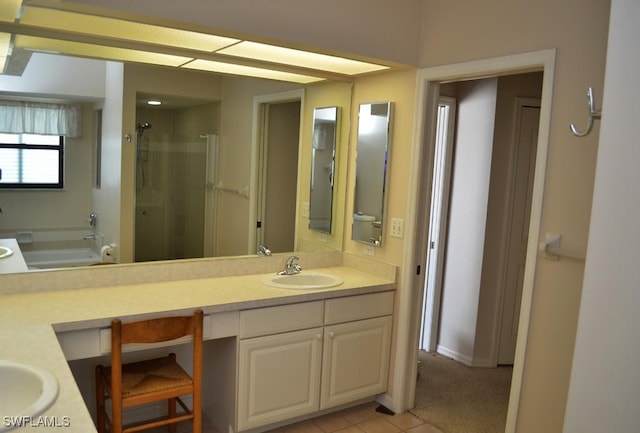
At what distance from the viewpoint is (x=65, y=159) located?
262cm

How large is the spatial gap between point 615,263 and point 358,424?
6.39 feet

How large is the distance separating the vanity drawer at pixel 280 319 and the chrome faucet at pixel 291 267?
40 cm

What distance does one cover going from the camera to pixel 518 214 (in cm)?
399

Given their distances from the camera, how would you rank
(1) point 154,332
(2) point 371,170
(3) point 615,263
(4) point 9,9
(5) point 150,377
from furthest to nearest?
(2) point 371,170 → (5) point 150,377 → (1) point 154,332 → (4) point 9,9 → (3) point 615,263

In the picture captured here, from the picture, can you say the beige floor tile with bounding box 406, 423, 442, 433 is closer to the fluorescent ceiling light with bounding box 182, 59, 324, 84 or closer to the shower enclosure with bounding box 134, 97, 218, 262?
the shower enclosure with bounding box 134, 97, 218, 262

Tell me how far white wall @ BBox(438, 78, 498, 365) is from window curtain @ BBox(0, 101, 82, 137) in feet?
8.91

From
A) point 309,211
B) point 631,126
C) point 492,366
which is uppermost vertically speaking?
point 631,126

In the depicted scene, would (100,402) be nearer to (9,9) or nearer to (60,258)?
Answer: (60,258)

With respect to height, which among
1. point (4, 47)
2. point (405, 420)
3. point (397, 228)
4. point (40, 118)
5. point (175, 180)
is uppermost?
point (4, 47)

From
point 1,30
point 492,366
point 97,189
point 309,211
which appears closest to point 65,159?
point 97,189

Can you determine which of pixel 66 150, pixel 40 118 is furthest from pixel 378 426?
pixel 40 118

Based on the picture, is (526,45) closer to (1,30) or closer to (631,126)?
(631,126)

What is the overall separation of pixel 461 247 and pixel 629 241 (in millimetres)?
2523

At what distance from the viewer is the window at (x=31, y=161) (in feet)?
8.06
